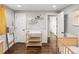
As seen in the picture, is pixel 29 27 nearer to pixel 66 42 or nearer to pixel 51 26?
pixel 66 42

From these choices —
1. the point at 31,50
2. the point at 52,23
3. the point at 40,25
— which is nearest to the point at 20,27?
the point at 40,25

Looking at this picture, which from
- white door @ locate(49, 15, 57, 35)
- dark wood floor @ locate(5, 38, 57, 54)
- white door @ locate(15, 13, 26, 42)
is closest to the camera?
dark wood floor @ locate(5, 38, 57, 54)

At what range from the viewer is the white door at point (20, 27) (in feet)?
22.5

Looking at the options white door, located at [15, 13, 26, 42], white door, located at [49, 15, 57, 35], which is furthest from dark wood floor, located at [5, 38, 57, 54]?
white door, located at [49, 15, 57, 35]

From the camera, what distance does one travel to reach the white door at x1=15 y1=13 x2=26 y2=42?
6855mm

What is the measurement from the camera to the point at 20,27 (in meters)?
6.89

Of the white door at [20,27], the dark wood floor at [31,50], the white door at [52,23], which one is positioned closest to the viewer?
the dark wood floor at [31,50]

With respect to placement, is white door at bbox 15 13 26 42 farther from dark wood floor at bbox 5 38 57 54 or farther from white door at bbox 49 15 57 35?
white door at bbox 49 15 57 35

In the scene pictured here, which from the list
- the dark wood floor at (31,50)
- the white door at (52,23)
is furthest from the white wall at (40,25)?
the white door at (52,23)

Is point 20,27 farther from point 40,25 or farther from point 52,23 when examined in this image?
point 52,23

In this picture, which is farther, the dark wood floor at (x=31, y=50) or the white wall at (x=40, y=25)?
the white wall at (x=40, y=25)

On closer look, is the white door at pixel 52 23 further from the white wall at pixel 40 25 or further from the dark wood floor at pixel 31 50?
the dark wood floor at pixel 31 50

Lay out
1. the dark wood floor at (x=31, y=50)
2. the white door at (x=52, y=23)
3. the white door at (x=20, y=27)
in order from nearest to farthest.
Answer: the dark wood floor at (x=31, y=50) → the white door at (x=20, y=27) → the white door at (x=52, y=23)
